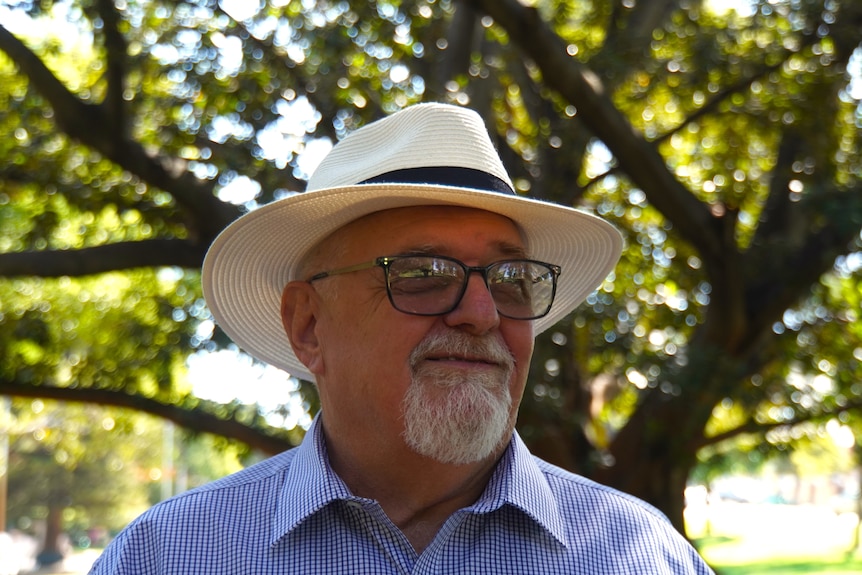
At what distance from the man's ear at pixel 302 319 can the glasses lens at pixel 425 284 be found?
29cm

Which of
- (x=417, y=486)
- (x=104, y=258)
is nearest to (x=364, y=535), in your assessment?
(x=417, y=486)

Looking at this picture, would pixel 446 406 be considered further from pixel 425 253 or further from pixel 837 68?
pixel 837 68

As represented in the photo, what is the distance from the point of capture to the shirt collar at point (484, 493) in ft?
6.93

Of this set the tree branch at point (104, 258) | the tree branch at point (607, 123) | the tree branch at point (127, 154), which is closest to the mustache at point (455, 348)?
the tree branch at point (607, 123)

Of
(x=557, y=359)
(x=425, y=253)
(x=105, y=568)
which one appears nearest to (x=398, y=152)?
(x=425, y=253)

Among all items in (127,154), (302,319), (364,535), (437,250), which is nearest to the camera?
(364,535)

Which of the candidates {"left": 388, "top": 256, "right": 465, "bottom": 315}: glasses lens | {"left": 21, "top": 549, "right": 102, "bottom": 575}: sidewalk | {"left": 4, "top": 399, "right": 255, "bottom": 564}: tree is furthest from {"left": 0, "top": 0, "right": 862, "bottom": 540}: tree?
{"left": 21, "top": 549, "right": 102, "bottom": 575}: sidewalk

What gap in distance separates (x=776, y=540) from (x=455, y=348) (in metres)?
44.5

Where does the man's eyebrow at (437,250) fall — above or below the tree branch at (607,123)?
above

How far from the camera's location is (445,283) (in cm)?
219

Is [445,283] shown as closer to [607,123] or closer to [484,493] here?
[484,493]

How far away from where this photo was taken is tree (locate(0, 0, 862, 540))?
20.8ft

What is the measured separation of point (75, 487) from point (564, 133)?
85.3 feet

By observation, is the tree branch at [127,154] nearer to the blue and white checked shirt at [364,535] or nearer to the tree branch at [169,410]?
the tree branch at [169,410]
